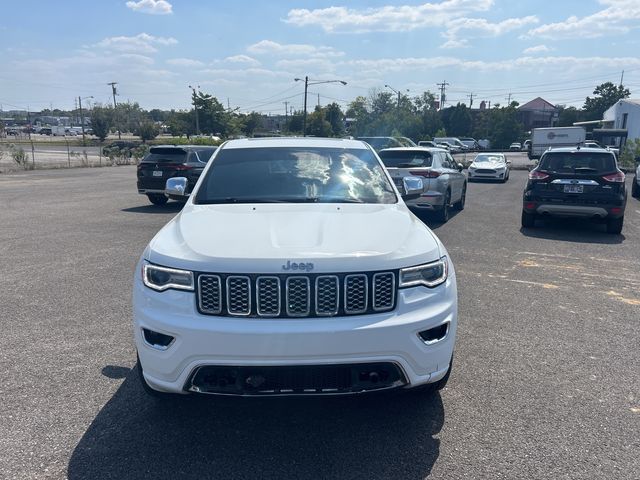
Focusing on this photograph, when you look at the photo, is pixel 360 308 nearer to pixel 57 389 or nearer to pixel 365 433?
pixel 365 433

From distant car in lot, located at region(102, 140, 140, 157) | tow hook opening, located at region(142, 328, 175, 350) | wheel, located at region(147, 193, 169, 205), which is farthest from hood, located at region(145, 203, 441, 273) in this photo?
distant car in lot, located at region(102, 140, 140, 157)

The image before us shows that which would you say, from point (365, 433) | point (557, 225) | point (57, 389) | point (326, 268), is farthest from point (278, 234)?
point (557, 225)

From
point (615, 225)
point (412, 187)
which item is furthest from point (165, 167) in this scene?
point (615, 225)

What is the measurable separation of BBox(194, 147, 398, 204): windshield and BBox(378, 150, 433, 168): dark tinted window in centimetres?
708

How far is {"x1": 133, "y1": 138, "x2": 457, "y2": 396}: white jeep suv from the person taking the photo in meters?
2.88

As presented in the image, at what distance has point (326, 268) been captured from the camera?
296cm

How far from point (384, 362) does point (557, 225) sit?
399 inches

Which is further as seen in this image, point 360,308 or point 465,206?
point 465,206

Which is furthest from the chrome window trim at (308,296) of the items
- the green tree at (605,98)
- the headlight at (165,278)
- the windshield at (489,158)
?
the green tree at (605,98)

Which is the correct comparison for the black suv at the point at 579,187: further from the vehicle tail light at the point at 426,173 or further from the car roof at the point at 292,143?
the car roof at the point at 292,143

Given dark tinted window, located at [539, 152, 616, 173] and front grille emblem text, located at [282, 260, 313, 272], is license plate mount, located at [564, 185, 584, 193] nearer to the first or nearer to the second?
dark tinted window, located at [539, 152, 616, 173]

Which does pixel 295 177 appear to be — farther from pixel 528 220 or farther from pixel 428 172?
pixel 528 220

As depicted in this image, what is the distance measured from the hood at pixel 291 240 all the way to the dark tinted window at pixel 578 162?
7.76 meters

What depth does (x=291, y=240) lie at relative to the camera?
3203mm
